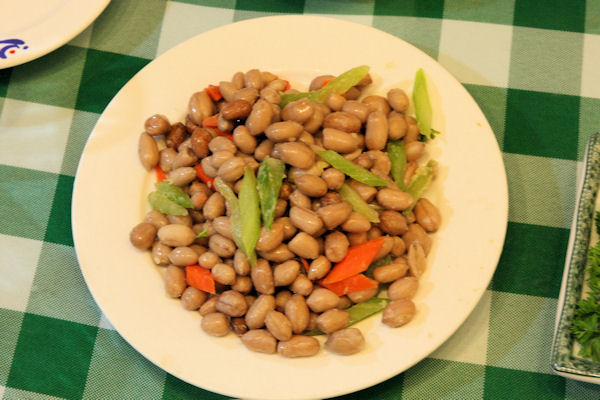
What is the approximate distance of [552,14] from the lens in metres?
2.02

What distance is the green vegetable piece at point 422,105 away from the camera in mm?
1744

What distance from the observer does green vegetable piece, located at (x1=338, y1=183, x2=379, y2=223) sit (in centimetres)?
166

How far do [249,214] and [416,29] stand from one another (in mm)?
817

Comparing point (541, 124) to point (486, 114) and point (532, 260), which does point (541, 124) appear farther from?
point (532, 260)

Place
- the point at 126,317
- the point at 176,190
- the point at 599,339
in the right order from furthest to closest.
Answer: the point at 176,190
the point at 126,317
the point at 599,339

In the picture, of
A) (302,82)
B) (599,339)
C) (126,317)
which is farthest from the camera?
(302,82)

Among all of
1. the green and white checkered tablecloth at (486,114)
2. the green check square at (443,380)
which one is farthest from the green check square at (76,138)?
the green check square at (443,380)

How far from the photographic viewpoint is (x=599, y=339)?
1.53 metres

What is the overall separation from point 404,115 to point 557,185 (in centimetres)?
49

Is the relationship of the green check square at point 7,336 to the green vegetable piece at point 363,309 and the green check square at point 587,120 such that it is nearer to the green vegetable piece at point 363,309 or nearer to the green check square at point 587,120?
the green vegetable piece at point 363,309

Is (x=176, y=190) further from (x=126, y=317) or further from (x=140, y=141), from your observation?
(x=126, y=317)

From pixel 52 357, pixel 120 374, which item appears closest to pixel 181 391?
pixel 120 374

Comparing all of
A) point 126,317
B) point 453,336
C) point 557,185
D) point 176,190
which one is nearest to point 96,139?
point 176,190

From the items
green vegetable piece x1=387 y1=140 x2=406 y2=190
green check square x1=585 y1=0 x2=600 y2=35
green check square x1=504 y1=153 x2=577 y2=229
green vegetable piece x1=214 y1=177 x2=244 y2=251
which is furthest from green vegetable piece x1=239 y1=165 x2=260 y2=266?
green check square x1=585 y1=0 x2=600 y2=35
